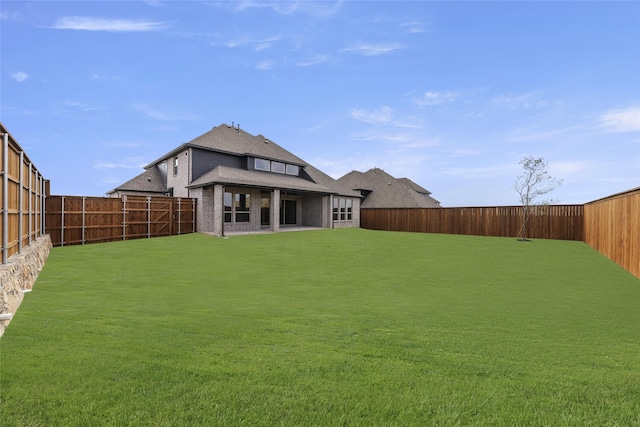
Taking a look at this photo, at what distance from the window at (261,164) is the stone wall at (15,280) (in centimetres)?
1779

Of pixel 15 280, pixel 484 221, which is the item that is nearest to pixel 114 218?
pixel 15 280

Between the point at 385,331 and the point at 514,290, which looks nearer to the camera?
the point at 385,331

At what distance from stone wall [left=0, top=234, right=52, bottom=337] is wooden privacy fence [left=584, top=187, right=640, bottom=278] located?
1444 centimetres

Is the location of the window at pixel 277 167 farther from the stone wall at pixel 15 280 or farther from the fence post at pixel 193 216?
the stone wall at pixel 15 280

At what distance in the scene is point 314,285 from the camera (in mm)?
8250

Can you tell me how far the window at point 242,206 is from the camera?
22.1 metres

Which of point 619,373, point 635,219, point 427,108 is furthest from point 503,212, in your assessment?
point 619,373

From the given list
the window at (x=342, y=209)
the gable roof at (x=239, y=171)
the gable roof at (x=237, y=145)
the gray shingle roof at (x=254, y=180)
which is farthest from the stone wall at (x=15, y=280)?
the window at (x=342, y=209)

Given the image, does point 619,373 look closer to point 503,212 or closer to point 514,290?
point 514,290

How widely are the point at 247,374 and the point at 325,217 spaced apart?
24394mm

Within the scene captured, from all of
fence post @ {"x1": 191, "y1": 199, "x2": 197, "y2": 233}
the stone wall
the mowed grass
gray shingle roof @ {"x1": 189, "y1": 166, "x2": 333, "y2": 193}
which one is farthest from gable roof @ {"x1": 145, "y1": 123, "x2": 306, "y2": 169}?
the mowed grass

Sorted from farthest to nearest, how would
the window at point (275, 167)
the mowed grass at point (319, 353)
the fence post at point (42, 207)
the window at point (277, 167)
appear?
the window at point (277, 167), the window at point (275, 167), the fence post at point (42, 207), the mowed grass at point (319, 353)

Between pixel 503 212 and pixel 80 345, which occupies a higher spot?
pixel 503 212

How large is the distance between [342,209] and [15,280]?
25337 mm
